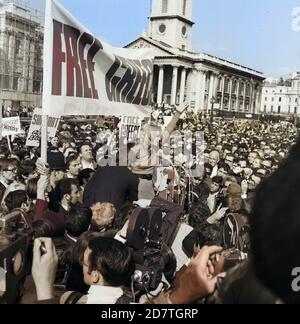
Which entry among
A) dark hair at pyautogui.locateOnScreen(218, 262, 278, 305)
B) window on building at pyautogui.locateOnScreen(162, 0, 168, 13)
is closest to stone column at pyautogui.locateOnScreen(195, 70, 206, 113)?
window on building at pyautogui.locateOnScreen(162, 0, 168, 13)

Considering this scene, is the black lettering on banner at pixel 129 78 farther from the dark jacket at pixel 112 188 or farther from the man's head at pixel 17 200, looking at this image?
the man's head at pixel 17 200

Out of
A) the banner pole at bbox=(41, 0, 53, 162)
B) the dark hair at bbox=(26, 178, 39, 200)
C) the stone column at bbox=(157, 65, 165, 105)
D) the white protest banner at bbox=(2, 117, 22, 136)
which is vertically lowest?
the dark hair at bbox=(26, 178, 39, 200)

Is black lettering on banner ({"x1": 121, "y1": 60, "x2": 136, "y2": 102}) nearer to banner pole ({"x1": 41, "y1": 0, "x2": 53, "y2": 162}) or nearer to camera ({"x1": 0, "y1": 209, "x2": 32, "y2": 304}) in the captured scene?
banner pole ({"x1": 41, "y1": 0, "x2": 53, "y2": 162})

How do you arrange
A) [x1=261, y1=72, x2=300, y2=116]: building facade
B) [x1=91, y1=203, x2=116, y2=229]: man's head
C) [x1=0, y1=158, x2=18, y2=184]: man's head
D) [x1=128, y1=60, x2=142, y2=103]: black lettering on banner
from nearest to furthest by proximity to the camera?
[x1=91, y1=203, x2=116, y2=229]: man's head
[x1=128, y1=60, x2=142, y2=103]: black lettering on banner
[x1=0, y1=158, x2=18, y2=184]: man's head
[x1=261, y1=72, x2=300, y2=116]: building facade

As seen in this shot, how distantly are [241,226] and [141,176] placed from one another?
6.51ft

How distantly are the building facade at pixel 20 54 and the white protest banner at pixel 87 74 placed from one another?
2662 cm

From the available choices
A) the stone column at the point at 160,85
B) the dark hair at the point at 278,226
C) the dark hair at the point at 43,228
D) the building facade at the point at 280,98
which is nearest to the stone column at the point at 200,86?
the stone column at the point at 160,85

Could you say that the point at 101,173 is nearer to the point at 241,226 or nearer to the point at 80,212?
the point at 80,212

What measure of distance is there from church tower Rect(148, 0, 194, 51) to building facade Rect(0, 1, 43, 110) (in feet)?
131

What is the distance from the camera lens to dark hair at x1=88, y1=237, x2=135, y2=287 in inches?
86.3

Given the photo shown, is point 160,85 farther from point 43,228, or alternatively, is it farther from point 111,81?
point 43,228

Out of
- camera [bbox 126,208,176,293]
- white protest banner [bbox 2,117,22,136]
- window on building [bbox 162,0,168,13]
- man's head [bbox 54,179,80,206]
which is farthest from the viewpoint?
window on building [bbox 162,0,168,13]

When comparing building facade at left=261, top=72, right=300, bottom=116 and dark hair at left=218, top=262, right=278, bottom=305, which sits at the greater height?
building facade at left=261, top=72, right=300, bottom=116

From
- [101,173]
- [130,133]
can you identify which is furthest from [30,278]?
[130,133]
